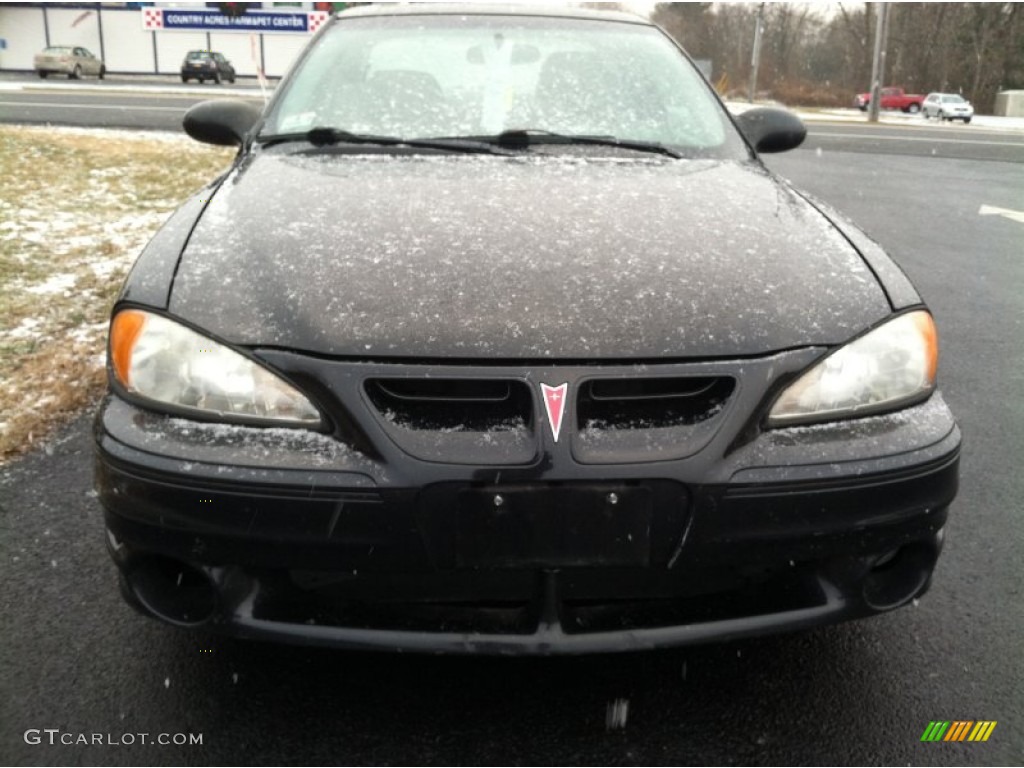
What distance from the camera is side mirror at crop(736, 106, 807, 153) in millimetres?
3217

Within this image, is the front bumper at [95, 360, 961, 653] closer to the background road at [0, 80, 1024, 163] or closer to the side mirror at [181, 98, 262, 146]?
the side mirror at [181, 98, 262, 146]

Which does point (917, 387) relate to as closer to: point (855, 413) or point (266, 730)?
point (855, 413)

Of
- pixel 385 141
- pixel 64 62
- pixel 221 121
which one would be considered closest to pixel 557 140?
pixel 385 141

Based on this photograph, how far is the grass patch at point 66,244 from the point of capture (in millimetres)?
3723

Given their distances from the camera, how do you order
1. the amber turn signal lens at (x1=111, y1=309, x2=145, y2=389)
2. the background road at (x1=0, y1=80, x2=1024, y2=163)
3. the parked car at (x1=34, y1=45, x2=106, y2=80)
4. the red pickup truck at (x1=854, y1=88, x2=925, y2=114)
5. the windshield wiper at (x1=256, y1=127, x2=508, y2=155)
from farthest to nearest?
the red pickup truck at (x1=854, y1=88, x2=925, y2=114) → the parked car at (x1=34, y1=45, x2=106, y2=80) → the background road at (x1=0, y1=80, x2=1024, y2=163) → the windshield wiper at (x1=256, y1=127, x2=508, y2=155) → the amber turn signal lens at (x1=111, y1=309, x2=145, y2=389)

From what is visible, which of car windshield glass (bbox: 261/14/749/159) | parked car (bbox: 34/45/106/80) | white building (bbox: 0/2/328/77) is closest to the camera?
car windshield glass (bbox: 261/14/749/159)

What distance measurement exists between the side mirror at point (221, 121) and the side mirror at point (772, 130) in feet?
5.62

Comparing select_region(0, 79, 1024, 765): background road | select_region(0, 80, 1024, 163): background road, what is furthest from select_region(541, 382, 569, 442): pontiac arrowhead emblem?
select_region(0, 80, 1024, 163): background road

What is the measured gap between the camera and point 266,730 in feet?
6.07

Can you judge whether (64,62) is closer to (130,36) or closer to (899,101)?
(130,36)

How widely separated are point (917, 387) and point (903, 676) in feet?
2.25

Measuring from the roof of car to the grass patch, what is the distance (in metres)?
1.91

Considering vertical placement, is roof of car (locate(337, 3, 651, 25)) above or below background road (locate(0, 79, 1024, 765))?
above

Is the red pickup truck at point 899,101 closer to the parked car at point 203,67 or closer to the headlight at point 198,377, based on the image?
the parked car at point 203,67
